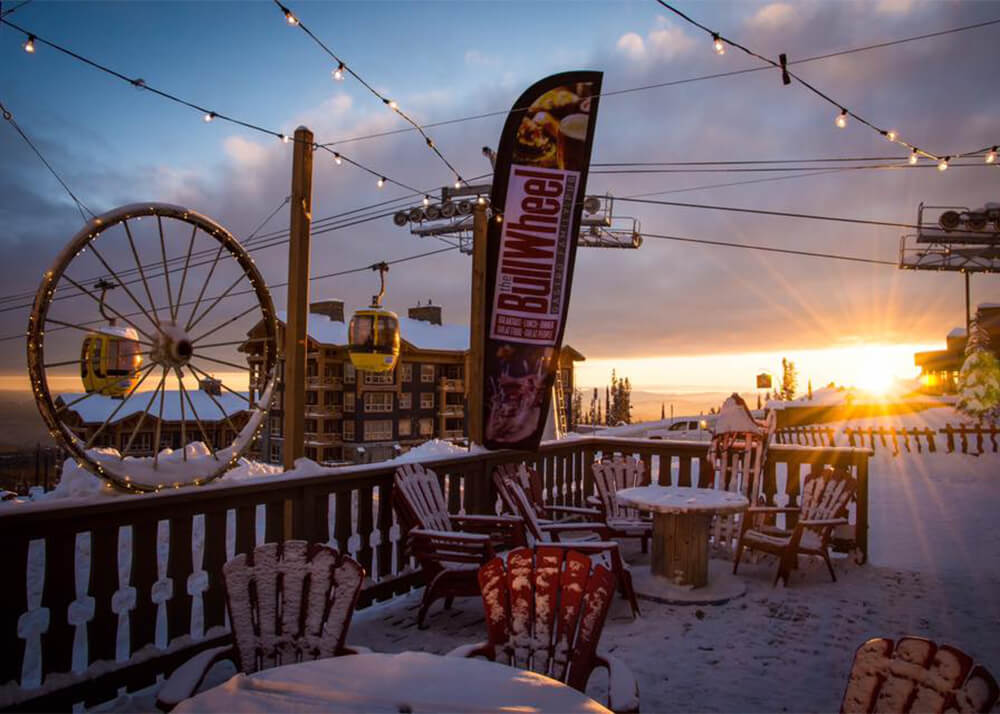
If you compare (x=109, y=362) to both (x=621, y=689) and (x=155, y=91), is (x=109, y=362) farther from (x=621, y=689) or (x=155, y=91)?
(x=621, y=689)

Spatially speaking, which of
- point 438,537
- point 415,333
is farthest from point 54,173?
point 415,333

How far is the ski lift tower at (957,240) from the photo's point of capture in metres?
17.2

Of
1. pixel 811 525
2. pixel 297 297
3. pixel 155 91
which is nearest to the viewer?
pixel 155 91

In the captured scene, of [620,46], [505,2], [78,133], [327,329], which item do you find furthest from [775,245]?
[327,329]

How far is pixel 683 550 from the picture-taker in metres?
4.93

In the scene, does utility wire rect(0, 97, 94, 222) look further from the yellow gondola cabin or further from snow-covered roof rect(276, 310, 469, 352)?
snow-covered roof rect(276, 310, 469, 352)

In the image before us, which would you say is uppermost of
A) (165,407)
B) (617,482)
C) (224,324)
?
(224,324)

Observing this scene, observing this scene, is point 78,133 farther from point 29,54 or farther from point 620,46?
point 620,46

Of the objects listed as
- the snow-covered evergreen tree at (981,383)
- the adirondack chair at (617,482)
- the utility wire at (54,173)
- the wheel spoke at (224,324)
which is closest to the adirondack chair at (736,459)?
the adirondack chair at (617,482)

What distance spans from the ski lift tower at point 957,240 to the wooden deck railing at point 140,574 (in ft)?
55.3

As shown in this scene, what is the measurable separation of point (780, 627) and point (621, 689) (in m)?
2.99

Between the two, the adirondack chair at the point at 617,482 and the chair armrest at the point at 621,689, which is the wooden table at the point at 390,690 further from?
the adirondack chair at the point at 617,482

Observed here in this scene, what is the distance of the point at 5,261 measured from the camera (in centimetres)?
580

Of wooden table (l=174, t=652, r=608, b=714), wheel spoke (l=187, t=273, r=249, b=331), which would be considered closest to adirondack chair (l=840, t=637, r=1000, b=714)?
wooden table (l=174, t=652, r=608, b=714)
